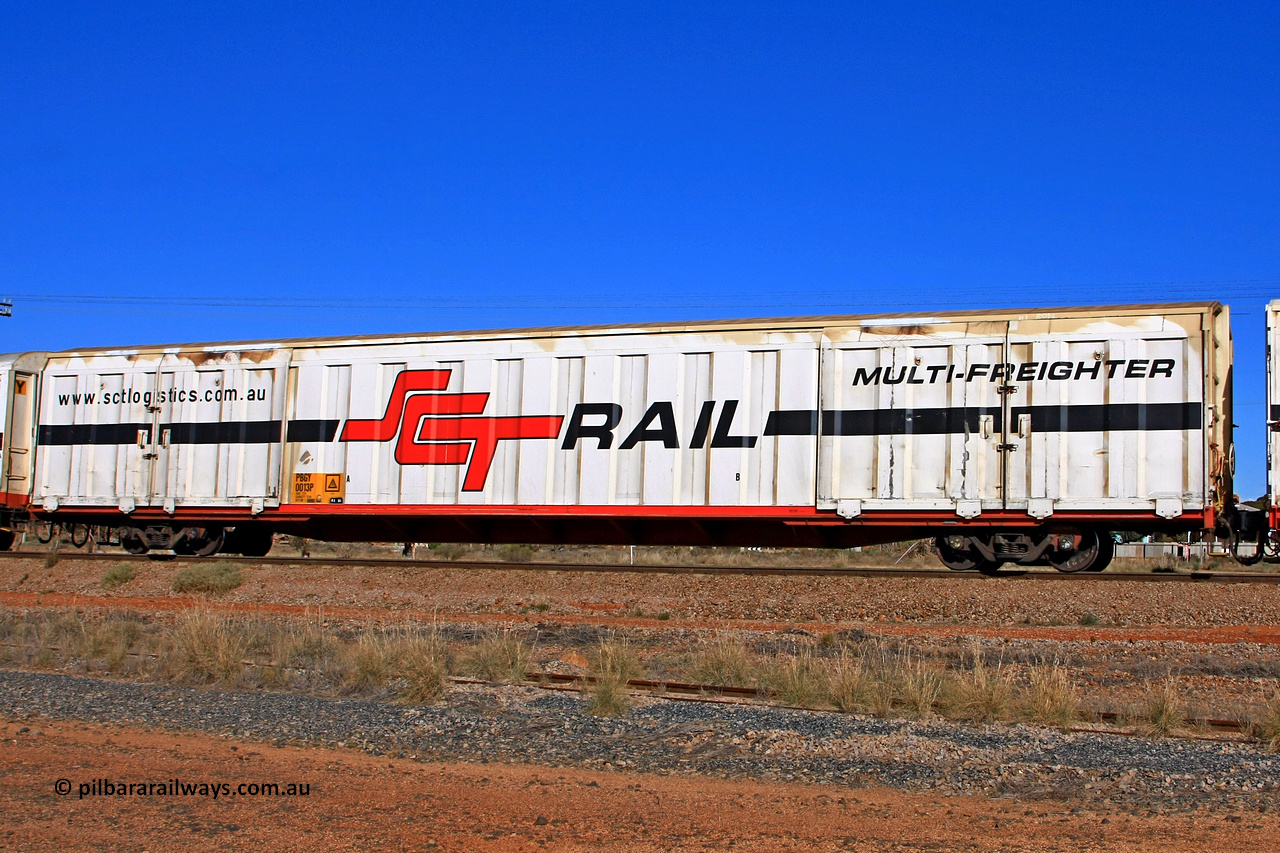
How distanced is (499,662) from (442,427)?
248 inches

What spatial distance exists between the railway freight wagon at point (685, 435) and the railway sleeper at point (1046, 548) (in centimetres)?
4

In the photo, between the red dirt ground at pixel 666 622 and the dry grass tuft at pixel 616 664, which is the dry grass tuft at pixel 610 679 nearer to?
the dry grass tuft at pixel 616 664

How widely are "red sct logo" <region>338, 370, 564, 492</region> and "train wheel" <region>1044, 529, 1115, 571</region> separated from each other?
6994mm

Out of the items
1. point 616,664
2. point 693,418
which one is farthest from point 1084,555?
point 616,664

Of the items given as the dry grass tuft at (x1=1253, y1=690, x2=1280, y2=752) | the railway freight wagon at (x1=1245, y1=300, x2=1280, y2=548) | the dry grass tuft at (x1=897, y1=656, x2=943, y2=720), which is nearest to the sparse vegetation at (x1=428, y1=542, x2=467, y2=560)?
the railway freight wagon at (x1=1245, y1=300, x2=1280, y2=548)

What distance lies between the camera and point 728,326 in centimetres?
1448

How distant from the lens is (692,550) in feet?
101

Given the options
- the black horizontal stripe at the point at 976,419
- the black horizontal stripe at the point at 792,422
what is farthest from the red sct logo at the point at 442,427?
the black horizontal stripe at the point at 976,419

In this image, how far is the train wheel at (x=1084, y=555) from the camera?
13.9 metres

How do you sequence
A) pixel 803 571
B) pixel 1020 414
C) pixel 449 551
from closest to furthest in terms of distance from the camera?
pixel 1020 414, pixel 803 571, pixel 449 551

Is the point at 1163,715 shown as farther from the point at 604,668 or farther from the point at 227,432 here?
the point at 227,432

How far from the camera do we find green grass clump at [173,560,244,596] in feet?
52.9

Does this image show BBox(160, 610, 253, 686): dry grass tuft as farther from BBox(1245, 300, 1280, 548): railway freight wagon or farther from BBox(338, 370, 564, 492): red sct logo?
BBox(1245, 300, 1280, 548): railway freight wagon

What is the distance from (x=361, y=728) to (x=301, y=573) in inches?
391
